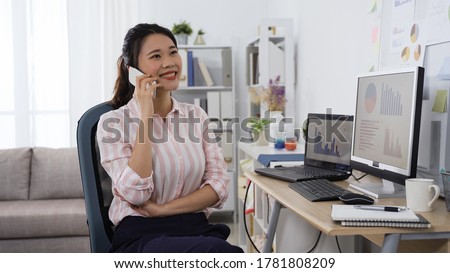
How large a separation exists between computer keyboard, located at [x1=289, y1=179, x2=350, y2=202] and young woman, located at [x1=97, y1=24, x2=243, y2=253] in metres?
0.28

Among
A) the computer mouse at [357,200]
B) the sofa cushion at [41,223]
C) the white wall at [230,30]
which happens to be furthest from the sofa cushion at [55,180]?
the computer mouse at [357,200]

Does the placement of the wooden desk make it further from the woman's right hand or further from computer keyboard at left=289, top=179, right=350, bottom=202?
the woman's right hand

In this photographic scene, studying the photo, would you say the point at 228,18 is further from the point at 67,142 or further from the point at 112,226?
the point at 112,226

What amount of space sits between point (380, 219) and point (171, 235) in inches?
23.7

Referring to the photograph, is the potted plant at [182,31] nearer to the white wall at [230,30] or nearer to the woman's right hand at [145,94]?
the white wall at [230,30]

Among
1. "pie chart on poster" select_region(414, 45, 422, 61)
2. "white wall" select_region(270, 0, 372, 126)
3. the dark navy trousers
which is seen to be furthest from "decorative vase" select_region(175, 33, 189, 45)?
the dark navy trousers

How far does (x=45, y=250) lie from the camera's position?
3.59 metres

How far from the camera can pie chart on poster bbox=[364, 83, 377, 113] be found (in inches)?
81.2

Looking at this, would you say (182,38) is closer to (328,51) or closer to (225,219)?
(225,219)

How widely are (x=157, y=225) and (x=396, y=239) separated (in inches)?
27.3

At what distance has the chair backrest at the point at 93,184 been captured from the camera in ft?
5.92

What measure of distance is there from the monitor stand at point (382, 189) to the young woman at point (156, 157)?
1.57ft

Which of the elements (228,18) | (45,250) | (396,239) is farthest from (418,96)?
(228,18)

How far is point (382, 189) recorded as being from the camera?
1.98 m
